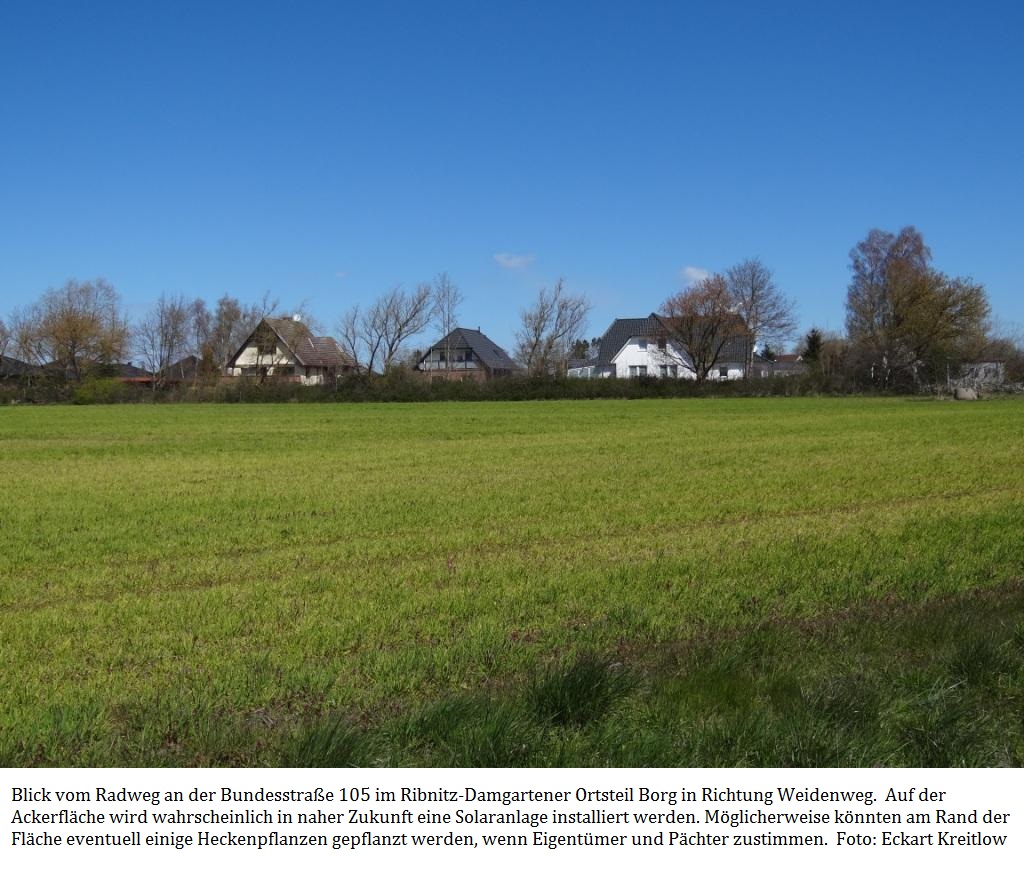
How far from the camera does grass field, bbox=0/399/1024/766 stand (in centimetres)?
469

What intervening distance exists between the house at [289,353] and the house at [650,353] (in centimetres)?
2660

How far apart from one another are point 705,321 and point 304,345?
4087 cm

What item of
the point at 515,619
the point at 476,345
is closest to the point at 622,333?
the point at 476,345

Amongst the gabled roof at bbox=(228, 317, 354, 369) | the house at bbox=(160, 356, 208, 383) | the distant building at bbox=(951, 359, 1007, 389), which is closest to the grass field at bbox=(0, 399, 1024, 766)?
the distant building at bbox=(951, 359, 1007, 389)

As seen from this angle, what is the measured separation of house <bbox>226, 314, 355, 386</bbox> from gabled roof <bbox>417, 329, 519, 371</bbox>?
10.4 m

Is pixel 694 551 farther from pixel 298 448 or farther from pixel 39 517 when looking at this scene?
pixel 298 448

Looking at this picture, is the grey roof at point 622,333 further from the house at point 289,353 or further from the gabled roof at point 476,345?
the house at point 289,353

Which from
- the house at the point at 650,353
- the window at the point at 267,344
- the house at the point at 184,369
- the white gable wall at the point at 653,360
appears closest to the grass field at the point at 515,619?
the window at the point at 267,344

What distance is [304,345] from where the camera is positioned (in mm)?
105625

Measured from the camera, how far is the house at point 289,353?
333 ft

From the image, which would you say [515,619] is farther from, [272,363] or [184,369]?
[184,369]

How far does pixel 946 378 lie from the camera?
261ft
